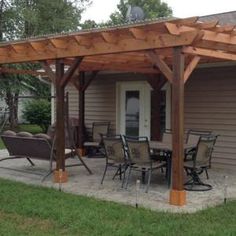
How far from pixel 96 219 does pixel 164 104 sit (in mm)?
6471

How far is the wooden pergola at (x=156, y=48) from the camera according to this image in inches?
255

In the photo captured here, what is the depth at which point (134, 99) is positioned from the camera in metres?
12.6

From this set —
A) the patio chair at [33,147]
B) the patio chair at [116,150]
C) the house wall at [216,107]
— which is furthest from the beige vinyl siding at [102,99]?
the patio chair at [116,150]

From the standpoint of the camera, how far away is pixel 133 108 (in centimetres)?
1259

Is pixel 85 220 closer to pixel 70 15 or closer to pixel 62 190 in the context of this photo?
pixel 62 190

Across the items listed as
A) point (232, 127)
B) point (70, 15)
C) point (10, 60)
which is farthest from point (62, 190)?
point (70, 15)

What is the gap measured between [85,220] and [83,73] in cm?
734

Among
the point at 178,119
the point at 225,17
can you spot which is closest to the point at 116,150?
the point at 178,119

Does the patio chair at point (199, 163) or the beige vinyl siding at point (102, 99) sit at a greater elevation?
the beige vinyl siding at point (102, 99)

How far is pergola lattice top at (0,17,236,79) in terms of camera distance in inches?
252

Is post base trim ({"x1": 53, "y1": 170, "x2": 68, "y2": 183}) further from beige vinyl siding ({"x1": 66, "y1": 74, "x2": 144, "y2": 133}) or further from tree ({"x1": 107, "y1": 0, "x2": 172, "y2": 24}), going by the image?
tree ({"x1": 107, "y1": 0, "x2": 172, "y2": 24})

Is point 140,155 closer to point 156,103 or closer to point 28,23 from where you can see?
point 156,103

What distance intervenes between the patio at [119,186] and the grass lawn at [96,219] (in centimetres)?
37

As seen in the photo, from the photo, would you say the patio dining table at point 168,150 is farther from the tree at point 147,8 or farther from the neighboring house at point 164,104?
the tree at point 147,8
